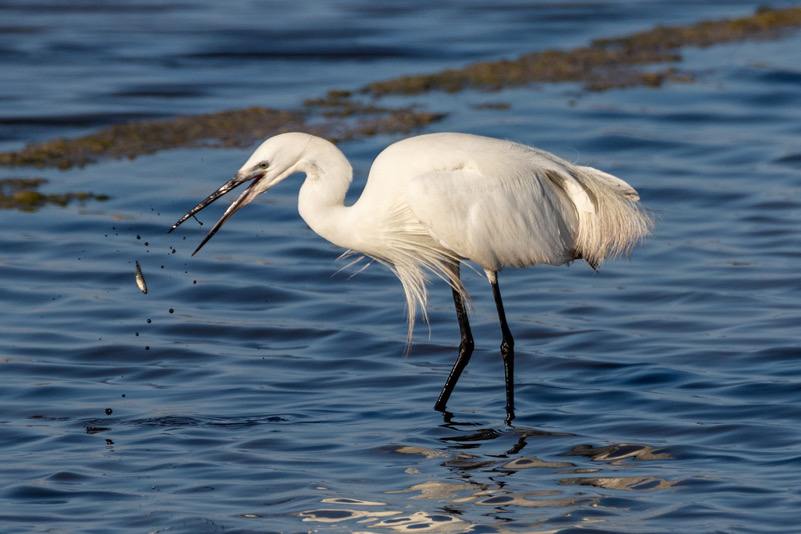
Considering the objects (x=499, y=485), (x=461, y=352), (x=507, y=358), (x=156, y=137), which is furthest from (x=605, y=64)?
(x=499, y=485)

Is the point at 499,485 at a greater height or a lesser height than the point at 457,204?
lesser

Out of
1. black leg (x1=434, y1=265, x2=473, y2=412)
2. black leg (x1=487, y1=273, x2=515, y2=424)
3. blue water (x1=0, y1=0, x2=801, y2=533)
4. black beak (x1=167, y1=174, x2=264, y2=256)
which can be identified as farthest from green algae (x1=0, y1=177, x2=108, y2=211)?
black leg (x1=487, y1=273, x2=515, y2=424)

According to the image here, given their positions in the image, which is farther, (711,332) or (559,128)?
(559,128)

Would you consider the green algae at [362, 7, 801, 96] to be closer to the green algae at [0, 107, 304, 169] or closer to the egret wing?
the green algae at [0, 107, 304, 169]

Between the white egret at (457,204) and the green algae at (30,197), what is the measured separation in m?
4.32

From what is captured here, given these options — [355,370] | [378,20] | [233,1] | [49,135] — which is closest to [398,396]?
A: [355,370]

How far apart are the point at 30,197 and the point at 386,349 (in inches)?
167

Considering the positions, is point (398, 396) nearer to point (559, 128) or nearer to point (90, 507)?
point (90, 507)

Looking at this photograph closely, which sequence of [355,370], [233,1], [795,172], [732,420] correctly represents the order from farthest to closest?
[233,1], [795,172], [355,370], [732,420]

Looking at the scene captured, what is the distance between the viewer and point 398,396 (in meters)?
7.07

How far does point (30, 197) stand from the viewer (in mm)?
10531

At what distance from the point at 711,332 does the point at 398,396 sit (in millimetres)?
2177

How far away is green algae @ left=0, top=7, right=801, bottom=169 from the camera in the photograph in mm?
12047

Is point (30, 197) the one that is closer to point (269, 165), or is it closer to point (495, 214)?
point (269, 165)
